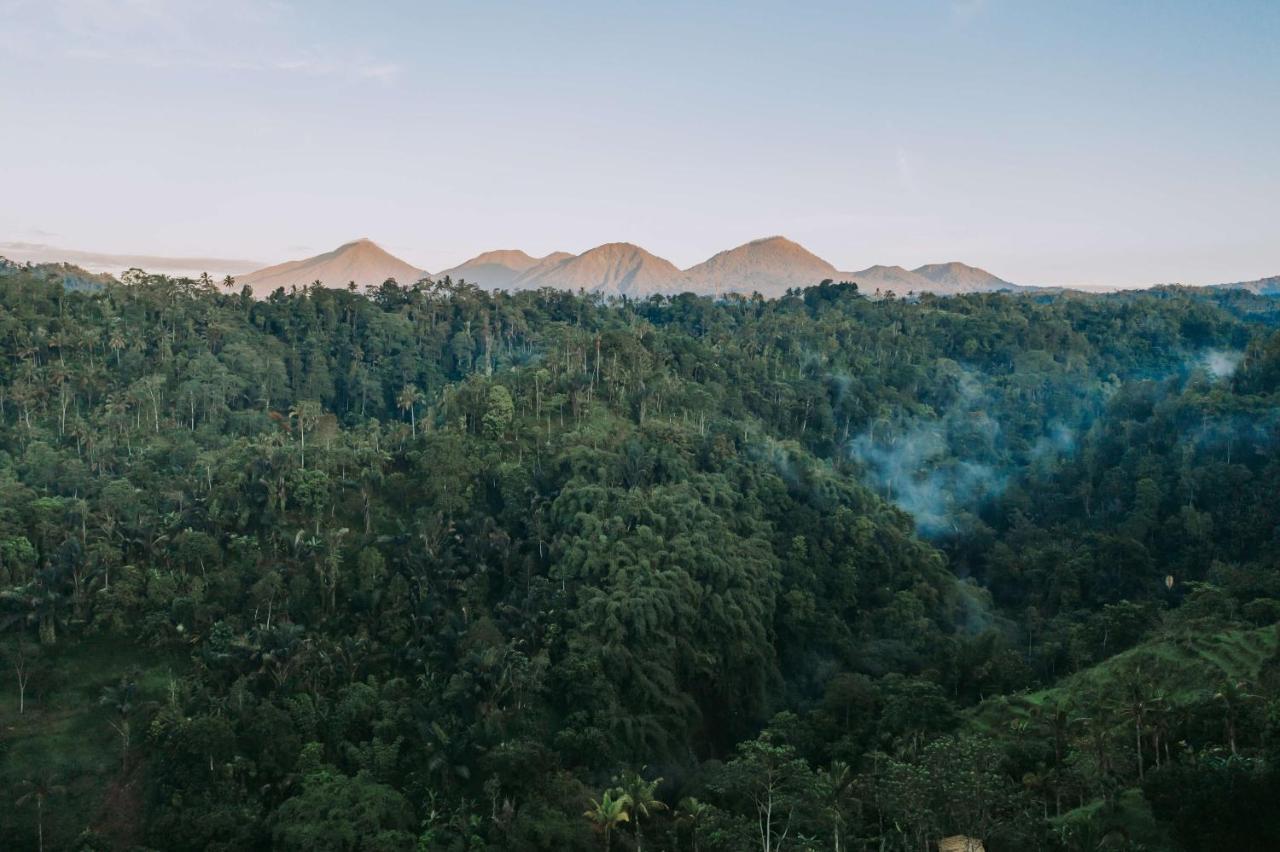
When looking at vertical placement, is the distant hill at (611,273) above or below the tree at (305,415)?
above

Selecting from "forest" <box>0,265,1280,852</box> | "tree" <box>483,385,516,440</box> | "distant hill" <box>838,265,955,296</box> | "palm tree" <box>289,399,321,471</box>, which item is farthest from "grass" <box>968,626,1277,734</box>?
"distant hill" <box>838,265,955,296</box>

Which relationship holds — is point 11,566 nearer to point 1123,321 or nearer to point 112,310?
point 112,310

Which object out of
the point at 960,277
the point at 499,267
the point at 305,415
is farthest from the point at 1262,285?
the point at 305,415

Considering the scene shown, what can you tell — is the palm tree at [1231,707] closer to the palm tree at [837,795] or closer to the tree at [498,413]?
the palm tree at [837,795]

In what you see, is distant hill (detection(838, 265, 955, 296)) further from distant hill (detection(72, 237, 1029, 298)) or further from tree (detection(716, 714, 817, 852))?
tree (detection(716, 714, 817, 852))

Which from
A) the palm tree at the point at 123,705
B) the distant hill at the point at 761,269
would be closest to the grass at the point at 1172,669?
the palm tree at the point at 123,705

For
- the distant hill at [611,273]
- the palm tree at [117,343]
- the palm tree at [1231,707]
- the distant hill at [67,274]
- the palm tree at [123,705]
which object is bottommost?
the palm tree at [123,705]
